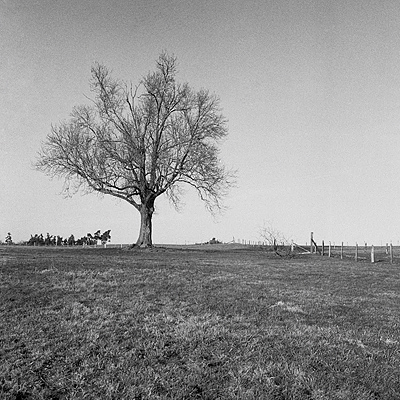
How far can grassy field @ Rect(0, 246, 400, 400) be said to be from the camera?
5.39m

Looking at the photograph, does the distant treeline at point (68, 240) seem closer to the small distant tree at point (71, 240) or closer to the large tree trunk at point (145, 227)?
the small distant tree at point (71, 240)

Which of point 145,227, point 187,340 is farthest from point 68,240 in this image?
point 187,340

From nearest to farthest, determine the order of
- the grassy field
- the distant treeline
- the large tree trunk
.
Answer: the grassy field → the large tree trunk → the distant treeline

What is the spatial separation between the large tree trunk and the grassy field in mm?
20783

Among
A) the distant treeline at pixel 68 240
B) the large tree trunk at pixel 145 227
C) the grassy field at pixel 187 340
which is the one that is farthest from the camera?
the distant treeline at pixel 68 240

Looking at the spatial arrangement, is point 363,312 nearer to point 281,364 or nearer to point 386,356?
point 386,356

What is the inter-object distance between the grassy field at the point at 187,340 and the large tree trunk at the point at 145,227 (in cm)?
2078

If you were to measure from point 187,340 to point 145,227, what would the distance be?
1075 inches

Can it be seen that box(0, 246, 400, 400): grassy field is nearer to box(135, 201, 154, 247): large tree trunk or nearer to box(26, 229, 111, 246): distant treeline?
box(135, 201, 154, 247): large tree trunk

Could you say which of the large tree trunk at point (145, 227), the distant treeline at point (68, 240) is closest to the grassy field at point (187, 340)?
the large tree trunk at point (145, 227)

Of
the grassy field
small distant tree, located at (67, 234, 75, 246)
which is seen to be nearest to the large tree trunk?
the grassy field

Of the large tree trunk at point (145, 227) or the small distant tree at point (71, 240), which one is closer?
the large tree trunk at point (145, 227)

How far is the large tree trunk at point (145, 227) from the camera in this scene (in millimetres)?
33750

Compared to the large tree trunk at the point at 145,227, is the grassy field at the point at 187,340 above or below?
below
